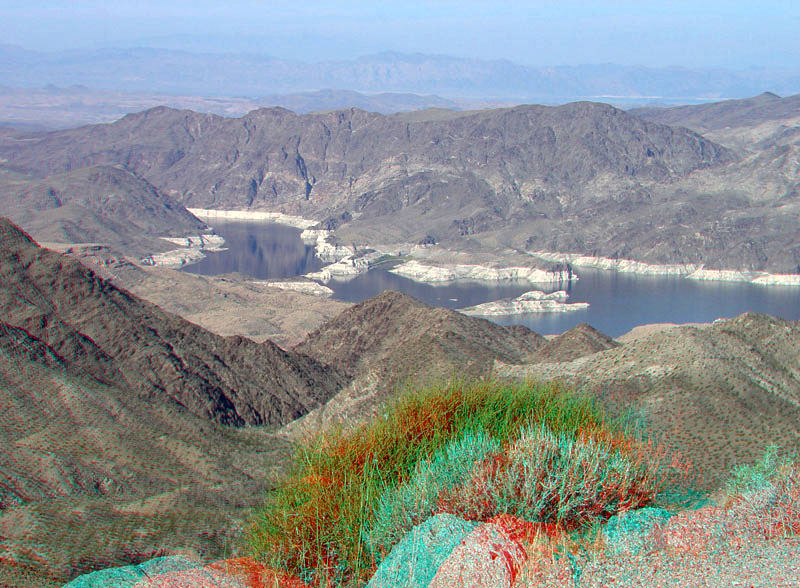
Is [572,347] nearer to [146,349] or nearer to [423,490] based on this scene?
[146,349]

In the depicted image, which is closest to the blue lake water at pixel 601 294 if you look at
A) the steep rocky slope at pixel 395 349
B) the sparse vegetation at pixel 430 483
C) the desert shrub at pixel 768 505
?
the steep rocky slope at pixel 395 349

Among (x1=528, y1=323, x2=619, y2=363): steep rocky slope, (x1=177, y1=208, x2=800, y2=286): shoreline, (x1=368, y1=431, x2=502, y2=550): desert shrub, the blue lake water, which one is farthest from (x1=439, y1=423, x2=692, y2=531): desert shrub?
(x1=177, y1=208, x2=800, y2=286): shoreline

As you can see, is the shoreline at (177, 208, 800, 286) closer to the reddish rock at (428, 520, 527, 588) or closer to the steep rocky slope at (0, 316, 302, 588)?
the steep rocky slope at (0, 316, 302, 588)

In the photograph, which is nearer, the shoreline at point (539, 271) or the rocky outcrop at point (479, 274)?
the shoreline at point (539, 271)

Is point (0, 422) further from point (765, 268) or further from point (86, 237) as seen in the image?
point (765, 268)

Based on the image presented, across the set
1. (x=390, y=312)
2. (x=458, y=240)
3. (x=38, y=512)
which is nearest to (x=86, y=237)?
(x=458, y=240)

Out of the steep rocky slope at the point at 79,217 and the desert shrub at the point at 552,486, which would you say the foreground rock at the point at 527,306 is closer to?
the steep rocky slope at the point at 79,217
